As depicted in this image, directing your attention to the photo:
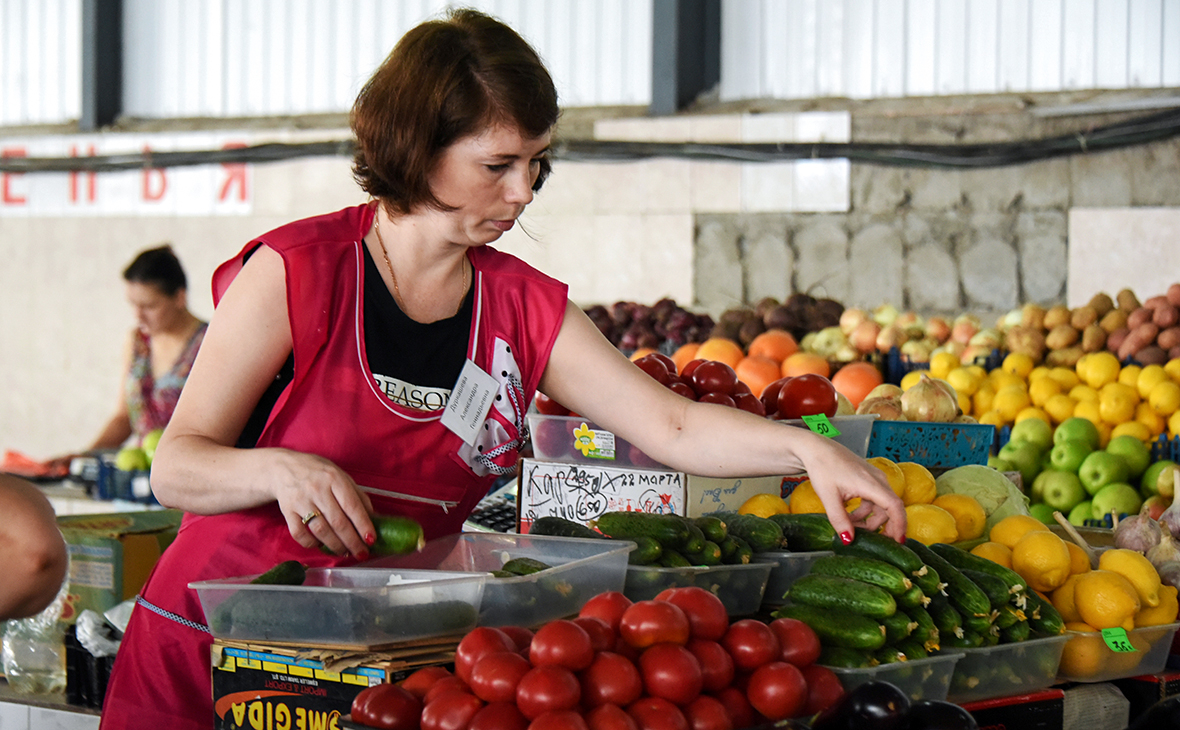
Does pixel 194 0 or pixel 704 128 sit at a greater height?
pixel 194 0

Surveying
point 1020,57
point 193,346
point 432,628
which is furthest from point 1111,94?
point 432,628

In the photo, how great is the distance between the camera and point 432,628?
1.69 metres

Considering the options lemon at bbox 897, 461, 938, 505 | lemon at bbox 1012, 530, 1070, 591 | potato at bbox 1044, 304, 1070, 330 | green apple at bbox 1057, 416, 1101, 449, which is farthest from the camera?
potato at bbox 1044, 304, 1070, 330

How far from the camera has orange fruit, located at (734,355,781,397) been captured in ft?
13.6

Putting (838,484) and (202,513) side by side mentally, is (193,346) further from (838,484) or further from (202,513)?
(838,484)

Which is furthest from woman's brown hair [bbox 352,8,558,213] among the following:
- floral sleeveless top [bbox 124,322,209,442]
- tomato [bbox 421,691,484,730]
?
floral sleeveless top [bbox 124,322,209,442]

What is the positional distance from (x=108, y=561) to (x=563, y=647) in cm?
216

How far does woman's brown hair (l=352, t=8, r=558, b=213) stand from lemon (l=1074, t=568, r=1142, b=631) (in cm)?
138

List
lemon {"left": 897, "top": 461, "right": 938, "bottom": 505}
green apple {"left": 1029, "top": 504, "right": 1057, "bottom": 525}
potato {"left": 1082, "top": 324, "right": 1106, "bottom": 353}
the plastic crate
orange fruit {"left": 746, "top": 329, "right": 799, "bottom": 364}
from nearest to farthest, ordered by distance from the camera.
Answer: lemon {"left": 897, "top": 461, "right": 938, "bottom": 505}, the plastic crate, green apple {"left": 1029, "top": 504, "right": 1057, "bottom": 525}, orange fruit {"left": 746, "top": 329, "right": 799, "bottom": 364}, potato {"left": 1082, "top": 324, "right": 1106, "bottom": 353}

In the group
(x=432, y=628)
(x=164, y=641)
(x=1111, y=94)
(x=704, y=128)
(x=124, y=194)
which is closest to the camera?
(x=432, y=628)

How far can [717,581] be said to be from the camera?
200 centimetres

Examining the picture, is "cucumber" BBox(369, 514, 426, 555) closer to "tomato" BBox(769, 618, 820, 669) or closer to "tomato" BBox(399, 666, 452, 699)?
"tomato" BBox(399, 666, 452, 699)

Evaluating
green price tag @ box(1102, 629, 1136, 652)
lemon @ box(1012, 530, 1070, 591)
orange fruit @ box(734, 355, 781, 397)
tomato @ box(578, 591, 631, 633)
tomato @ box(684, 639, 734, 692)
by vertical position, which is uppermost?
orange fruit @ box(734, 355, 781, 397)

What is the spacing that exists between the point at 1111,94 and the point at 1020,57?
20.2 inches
